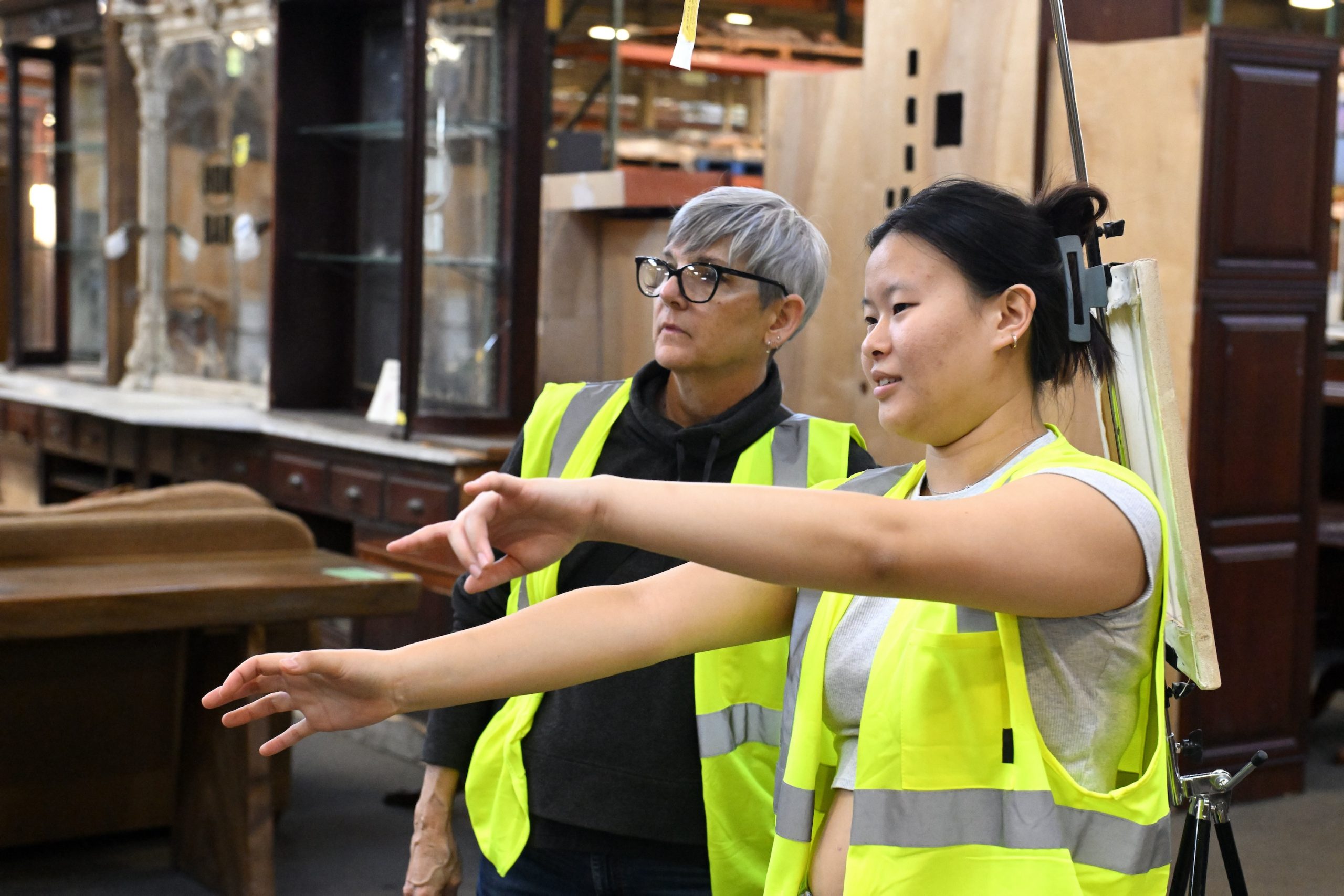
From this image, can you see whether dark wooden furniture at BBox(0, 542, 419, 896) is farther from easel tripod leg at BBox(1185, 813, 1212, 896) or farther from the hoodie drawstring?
easel tripod leg at BBox(1185, 813, 1212, 896)

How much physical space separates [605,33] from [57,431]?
342cm

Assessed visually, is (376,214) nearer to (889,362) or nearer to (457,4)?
(457,4)

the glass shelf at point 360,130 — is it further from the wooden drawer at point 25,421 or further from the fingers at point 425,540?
the fingers at point 425,540

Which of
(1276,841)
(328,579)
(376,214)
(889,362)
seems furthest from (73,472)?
(889,362)

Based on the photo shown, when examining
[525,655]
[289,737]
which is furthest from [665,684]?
[289,737]

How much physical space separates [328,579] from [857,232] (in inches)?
71.2

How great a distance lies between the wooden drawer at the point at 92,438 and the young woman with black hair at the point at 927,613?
198 inches

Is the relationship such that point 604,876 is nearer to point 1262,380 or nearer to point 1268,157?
point 1262,380

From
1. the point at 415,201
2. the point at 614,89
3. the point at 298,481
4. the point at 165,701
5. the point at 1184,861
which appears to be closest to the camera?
the point at 1184,861

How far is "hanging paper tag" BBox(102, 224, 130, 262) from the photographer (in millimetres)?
6438

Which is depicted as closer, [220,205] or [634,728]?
[634,728]

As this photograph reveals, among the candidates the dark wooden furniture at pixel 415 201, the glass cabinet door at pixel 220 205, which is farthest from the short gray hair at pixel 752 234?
the glass cabinet door at pixel 220 205

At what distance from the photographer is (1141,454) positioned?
1.24 meters

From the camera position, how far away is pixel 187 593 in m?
2.91
